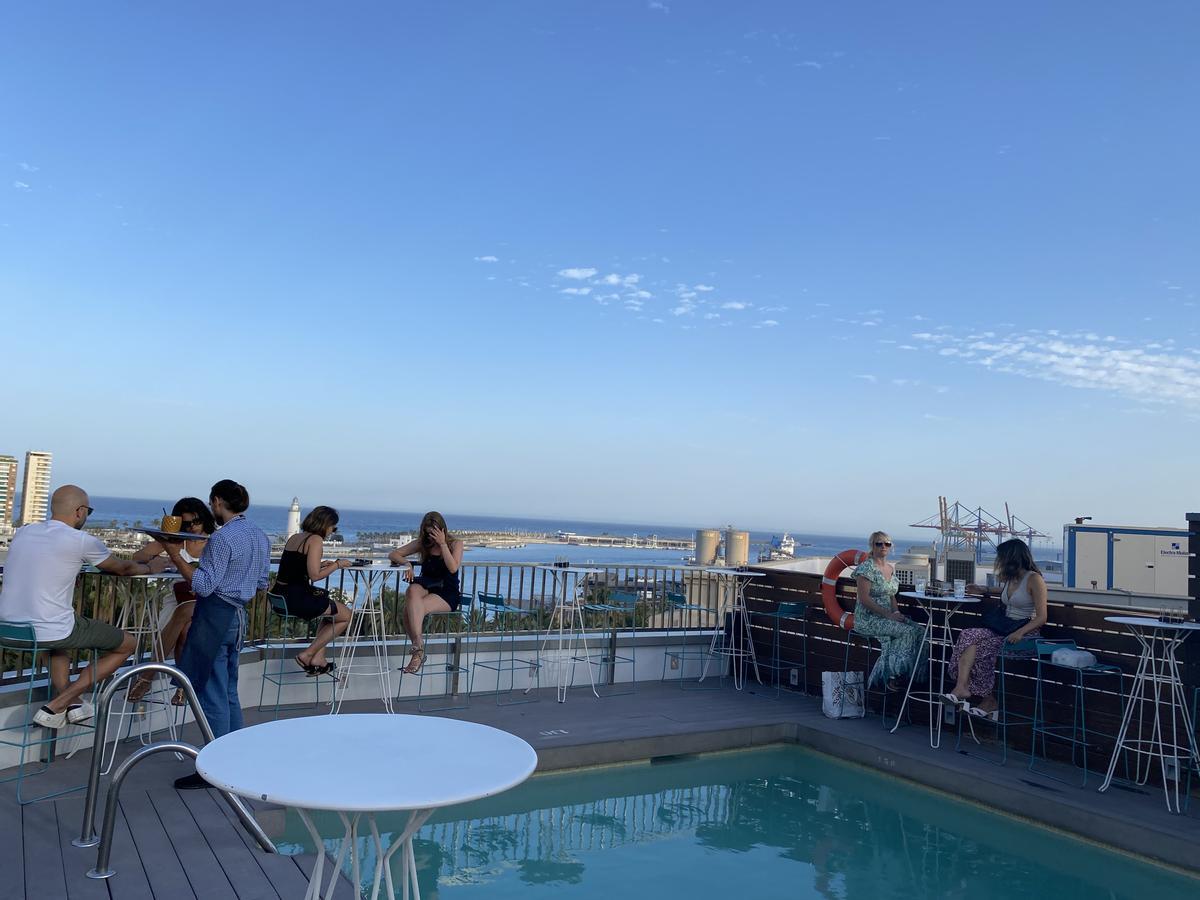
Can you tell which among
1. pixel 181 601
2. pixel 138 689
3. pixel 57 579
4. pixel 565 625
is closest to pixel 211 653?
pixel 57 579

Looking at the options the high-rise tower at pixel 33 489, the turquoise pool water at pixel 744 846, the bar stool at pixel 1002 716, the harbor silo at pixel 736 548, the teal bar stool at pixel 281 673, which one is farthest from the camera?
the harbor silo at pixel 736 548

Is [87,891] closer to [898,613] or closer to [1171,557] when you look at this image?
[898,613]

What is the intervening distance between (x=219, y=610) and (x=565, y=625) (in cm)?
422

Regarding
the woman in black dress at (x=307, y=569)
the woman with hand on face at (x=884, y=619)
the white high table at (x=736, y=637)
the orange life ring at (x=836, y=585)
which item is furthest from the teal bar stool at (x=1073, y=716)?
the woman in black dress at (x=307, y=569)

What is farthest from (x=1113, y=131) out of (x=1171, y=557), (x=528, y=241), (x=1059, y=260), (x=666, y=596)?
(x=528, y=241)

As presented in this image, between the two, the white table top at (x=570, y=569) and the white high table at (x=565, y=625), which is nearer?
the white table top at (x=570, y=569)

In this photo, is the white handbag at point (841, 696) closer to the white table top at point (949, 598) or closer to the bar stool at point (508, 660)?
the white table top at point (949, 598)

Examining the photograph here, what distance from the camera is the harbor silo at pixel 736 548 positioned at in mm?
10398

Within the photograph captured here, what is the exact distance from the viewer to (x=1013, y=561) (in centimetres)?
562

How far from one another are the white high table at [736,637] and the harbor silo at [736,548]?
2061 mm

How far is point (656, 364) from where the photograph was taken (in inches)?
707

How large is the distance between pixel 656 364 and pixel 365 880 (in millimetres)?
15047

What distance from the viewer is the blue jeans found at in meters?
4.02

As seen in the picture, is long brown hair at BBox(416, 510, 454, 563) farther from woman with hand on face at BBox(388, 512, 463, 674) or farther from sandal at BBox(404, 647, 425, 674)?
sandal at BBox(404, 647, 425, 674)
